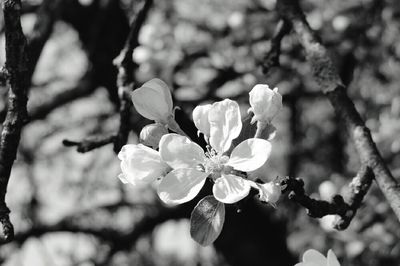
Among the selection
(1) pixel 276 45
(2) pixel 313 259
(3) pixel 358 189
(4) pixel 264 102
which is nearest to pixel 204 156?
(4) pixel 264 102

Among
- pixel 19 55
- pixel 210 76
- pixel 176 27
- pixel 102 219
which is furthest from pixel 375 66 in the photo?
pixel 19 55

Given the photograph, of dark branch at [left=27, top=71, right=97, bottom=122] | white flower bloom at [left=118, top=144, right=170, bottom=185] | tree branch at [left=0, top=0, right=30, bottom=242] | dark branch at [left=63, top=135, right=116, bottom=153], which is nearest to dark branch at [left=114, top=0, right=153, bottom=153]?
dark branch at [left=63, top=135, right=116, bottom=153]

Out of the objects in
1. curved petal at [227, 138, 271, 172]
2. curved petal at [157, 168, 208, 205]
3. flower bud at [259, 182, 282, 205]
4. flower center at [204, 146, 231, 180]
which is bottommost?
curved petal at [157, 168, 208, 205]

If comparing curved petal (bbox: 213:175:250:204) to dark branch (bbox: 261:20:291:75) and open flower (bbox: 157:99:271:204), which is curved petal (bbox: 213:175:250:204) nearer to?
open flower (bbox: 157:99:271:204)

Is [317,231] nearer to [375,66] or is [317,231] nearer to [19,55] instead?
[375,66]

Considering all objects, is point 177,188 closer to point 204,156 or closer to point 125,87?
point 204,156

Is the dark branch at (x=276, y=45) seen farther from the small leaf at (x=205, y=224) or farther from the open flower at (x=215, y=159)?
the small leaf at (x=205, y=224)
